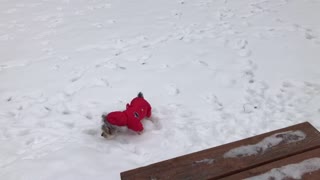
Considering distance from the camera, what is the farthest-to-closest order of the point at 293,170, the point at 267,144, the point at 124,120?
the point at 124,120
the point at 267,144
the point at 293,170

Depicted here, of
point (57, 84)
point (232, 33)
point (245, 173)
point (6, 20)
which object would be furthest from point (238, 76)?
point (6, 20)

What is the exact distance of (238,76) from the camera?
378 cm

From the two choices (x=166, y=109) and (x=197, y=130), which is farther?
(x=166, y=109)

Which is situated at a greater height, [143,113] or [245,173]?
[245,173]

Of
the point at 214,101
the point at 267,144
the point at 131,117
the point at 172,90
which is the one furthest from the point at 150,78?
the point at 267,144

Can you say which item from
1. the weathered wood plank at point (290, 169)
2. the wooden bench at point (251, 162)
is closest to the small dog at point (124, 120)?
the wooden bench at point (251, 162)

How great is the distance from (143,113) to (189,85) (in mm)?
865

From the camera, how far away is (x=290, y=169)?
1.66m

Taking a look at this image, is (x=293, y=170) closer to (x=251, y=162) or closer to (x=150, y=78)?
(x=251, y=162)

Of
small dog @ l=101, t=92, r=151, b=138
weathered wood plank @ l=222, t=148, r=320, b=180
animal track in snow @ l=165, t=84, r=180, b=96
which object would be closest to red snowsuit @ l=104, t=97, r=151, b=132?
small dog @ l=101, t=92, r=151, b=138

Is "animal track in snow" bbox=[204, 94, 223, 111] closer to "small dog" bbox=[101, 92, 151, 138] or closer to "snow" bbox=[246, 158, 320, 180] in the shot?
"small dog" bbox=[101, 92, 151, 138]

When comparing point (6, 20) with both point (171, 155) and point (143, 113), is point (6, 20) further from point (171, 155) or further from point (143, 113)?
point (171, 155)

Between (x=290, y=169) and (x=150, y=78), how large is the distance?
2387 mm

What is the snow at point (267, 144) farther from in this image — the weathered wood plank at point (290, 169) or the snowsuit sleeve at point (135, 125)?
the snowsuit sleeve at point (135, 125)
